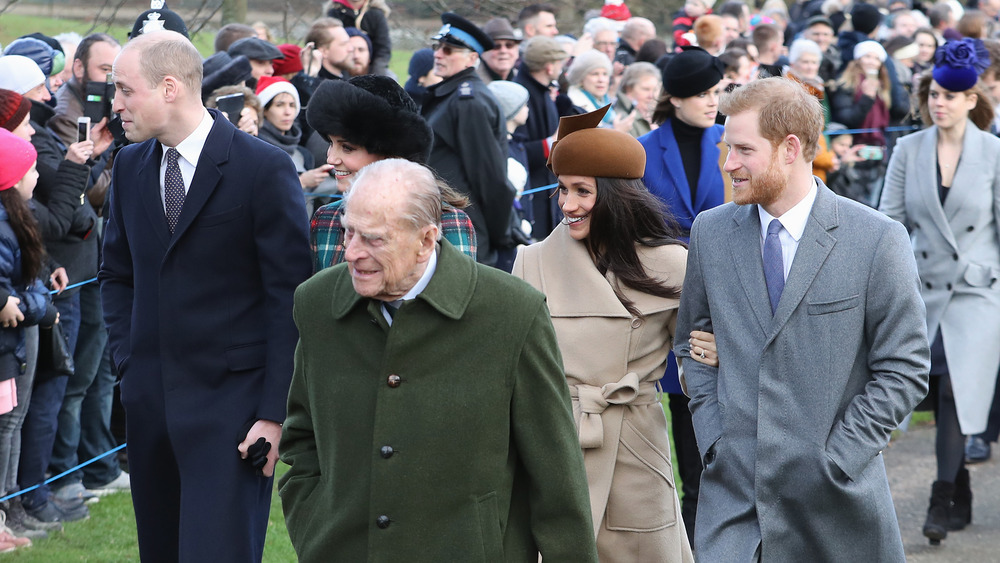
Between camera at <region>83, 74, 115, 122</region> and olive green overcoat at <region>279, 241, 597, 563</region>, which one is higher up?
olive green overcoat at <region>279, 241, 597, 563</region>

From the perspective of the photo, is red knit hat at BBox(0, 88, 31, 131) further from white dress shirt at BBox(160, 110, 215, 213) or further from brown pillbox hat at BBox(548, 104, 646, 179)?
brown pillbox hat at BBox(548, 104, 646, 179)

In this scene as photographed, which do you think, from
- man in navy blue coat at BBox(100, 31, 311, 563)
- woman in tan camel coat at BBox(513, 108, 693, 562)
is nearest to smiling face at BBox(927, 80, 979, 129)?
woman in tan camel coat at BBox(513, 108, 693, 562)

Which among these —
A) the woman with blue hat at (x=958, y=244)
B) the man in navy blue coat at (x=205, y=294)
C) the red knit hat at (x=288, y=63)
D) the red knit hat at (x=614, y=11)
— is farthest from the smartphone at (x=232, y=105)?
the red knit hat at (x=614, y=11)

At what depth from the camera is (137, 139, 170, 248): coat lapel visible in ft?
14.6

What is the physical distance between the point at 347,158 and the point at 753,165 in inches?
59.3

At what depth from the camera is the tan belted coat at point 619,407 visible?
4.54m

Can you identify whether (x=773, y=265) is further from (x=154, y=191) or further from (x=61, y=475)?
(x=61, y=475)

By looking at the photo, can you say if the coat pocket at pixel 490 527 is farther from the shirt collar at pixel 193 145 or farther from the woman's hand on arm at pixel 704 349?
the shirt collar at pixel 193 145

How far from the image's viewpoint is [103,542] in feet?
21.0

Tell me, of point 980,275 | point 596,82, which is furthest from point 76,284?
point 596,82

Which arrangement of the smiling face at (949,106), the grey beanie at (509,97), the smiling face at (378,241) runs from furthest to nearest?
the grey beanie at (509,97), the smiling face at (949,106), the smiling face at (378,241)

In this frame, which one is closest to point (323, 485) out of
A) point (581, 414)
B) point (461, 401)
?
point (461, 401)

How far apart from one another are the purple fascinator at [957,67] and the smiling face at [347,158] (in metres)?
3.86

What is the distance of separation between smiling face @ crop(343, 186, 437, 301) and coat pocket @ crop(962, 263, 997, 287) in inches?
187
